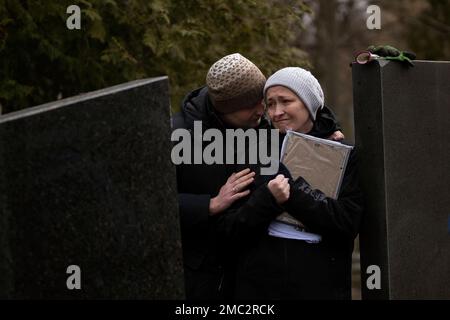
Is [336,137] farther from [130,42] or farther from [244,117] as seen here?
[130,42]

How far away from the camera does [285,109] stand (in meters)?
3.65

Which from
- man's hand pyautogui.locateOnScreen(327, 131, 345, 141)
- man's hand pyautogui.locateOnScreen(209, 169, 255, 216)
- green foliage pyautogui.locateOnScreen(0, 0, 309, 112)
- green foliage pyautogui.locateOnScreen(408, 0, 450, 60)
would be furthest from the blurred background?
green foliage pyautogui.locateOnScreen(408, 0, 450, 60)

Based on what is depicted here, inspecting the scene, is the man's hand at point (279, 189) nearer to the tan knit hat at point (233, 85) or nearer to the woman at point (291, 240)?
the woman at point (291, 240)

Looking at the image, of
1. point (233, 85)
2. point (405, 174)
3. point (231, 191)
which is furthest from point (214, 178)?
point (405, 174)

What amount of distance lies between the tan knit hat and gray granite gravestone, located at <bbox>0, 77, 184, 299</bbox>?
1.02ft

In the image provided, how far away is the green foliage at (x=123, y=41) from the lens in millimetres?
5199

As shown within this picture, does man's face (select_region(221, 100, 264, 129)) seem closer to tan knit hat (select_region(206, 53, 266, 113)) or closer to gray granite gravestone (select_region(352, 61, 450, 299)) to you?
tan knit hat (select_region(206, 53, 266, 113))

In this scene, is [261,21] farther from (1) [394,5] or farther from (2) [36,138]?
(1) [394,5]

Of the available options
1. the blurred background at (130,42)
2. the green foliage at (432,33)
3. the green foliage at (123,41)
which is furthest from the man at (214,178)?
the green foliage at (432,33)

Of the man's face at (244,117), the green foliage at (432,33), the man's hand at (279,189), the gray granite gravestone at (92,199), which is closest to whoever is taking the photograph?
the gray granite gravestone at (92,199)

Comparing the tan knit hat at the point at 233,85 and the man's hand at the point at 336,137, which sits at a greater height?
the tan knit hat at the point at 233,85

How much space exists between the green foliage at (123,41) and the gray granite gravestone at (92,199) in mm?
1860

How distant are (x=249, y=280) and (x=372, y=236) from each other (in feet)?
1.97
